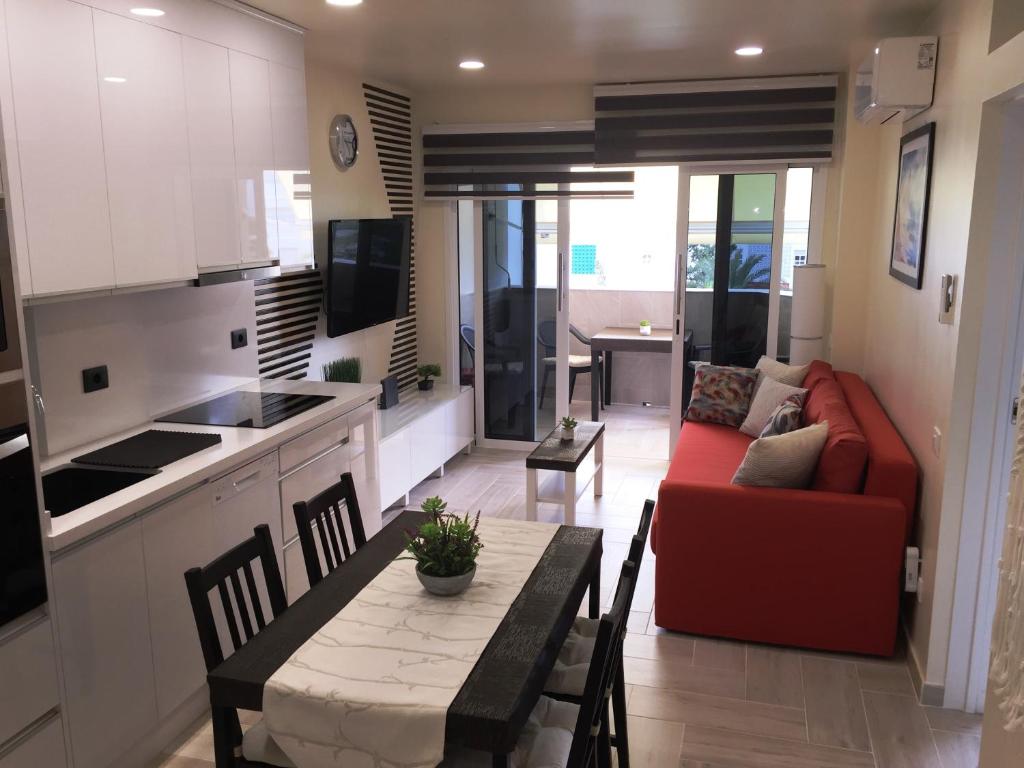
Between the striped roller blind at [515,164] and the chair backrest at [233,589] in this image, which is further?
the striped roller blind at [515,164]

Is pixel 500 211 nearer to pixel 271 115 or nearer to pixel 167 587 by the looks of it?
pixel 271 115

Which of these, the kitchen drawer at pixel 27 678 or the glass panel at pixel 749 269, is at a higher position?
the glass panel at pixel 749 269

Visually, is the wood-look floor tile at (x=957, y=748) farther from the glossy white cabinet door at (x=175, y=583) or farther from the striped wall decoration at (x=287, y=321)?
the striped wall decoration at (x=287, y=321)

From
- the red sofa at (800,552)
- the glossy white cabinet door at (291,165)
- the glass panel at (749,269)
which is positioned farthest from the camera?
the glass panel at (749,269)

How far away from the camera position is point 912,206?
12.6 feet

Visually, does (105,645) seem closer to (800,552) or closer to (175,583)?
(175,583)

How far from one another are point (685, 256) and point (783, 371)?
3.79 feet

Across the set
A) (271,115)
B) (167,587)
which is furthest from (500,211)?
(167,587)

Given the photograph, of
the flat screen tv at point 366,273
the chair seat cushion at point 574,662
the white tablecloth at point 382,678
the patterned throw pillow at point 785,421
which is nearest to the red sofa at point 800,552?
the patterned throw pillow at point 785,421

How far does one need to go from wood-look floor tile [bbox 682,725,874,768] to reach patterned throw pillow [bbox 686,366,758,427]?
242 cm

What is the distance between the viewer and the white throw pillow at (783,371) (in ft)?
16.4

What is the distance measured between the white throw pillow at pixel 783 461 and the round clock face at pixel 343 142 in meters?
2.94

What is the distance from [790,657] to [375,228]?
10.5ft

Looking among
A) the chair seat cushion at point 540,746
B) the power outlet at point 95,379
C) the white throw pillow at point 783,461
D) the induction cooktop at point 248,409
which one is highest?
the power outlet at point 95,379
